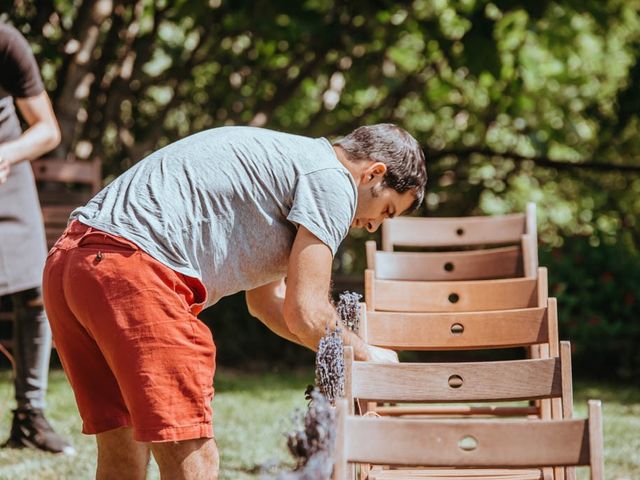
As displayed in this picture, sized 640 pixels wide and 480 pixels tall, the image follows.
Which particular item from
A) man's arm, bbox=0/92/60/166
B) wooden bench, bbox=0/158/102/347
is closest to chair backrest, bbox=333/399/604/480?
man's arm, bbox=0/92/60/166

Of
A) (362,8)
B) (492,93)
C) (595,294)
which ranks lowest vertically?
(595,294)

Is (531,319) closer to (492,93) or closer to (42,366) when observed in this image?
(42,366)

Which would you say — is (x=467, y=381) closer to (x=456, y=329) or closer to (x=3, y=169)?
(x=456, y=329)

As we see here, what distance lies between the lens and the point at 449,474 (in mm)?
2826

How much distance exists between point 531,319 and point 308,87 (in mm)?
5268

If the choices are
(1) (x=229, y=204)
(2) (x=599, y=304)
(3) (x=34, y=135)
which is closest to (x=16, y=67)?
(3) (x=34, y=135)

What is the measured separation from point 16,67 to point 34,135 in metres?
0.23

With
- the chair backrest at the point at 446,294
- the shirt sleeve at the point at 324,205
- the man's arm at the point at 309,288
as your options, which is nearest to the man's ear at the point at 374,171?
the shirt sleeve at the point at 324,205

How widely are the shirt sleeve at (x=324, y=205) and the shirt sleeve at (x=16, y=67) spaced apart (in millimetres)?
1511

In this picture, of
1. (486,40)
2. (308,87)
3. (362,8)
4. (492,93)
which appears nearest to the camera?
(486,40)

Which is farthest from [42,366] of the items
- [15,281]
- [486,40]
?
[486,40]

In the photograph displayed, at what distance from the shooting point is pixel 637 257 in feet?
21.1

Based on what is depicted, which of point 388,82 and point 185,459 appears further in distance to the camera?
point 388,82

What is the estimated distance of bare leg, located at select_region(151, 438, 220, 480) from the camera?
2074mm
